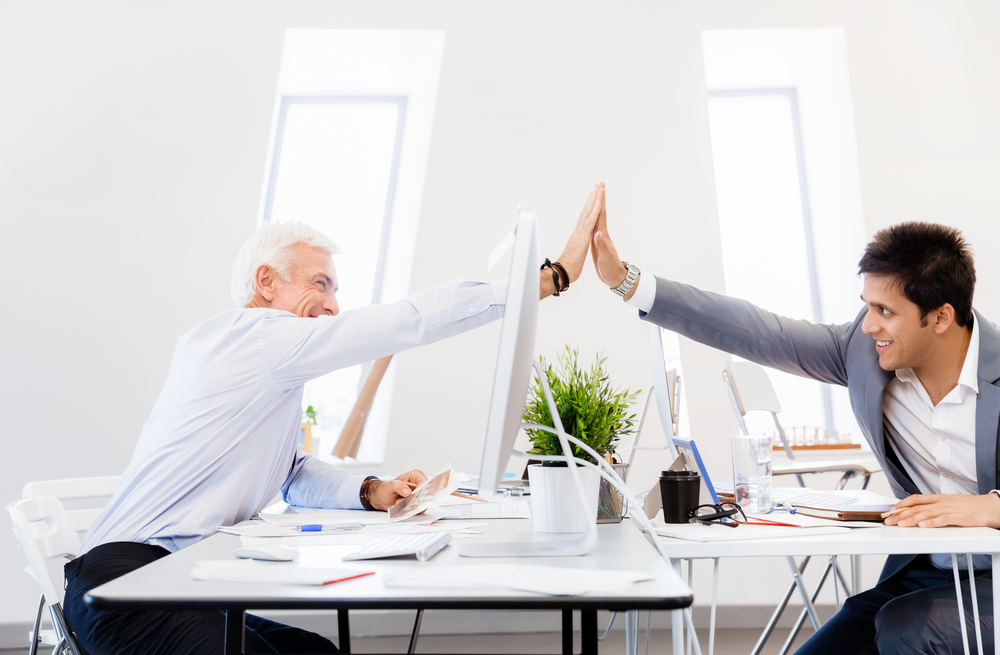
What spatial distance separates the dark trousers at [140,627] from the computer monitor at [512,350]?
0.52 metres

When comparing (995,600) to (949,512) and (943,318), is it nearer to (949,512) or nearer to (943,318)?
(949,512)

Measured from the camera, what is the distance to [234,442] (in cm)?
150

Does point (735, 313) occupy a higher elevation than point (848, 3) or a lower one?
lower

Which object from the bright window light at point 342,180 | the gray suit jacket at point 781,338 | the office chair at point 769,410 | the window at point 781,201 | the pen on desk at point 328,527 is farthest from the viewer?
the bright window light at point 342,180

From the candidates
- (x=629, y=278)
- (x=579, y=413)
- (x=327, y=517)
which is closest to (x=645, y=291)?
(x=629, y=278)

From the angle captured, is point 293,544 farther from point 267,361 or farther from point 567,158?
point 567,158

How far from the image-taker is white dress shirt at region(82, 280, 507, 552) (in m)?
1.44

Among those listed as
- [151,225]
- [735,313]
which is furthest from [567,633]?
[151,225]

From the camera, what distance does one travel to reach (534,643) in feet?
10.6

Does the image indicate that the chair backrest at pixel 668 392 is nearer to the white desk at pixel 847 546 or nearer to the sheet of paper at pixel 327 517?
the white desk at pixel 847 546

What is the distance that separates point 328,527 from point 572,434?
0.51 m

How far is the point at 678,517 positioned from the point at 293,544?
0.73 metres

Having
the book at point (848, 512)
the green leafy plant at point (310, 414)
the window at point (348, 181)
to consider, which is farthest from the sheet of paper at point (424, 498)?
the window at point (348, 181)

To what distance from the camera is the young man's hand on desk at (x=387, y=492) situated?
167 cm
